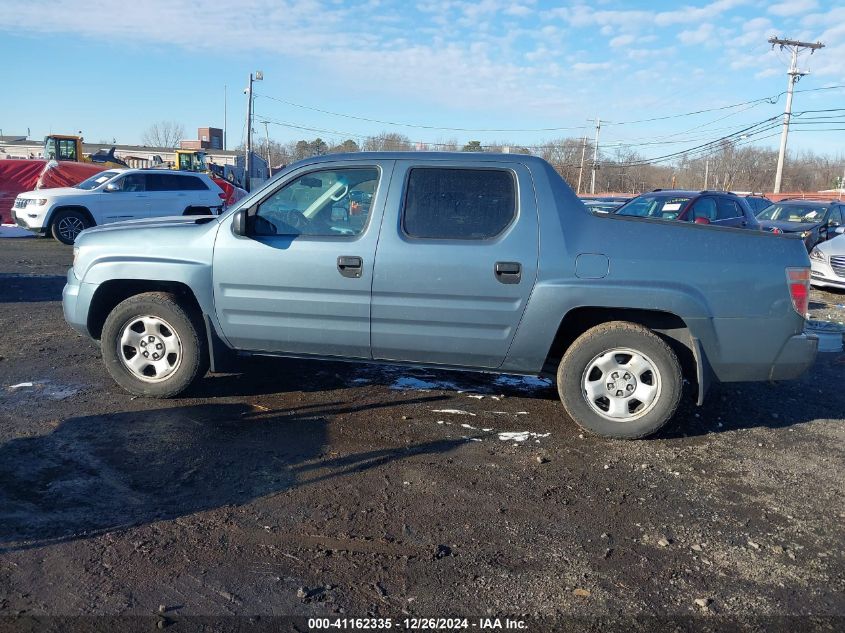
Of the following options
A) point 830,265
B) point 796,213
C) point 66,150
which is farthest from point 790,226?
point 66,150

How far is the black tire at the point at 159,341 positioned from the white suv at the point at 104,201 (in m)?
11.7

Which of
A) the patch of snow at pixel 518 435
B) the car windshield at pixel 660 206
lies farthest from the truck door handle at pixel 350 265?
the car windshield at pixel 660 206

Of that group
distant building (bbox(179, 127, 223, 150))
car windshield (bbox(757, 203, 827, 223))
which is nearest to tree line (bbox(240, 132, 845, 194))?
distant building (bbox(179, 127, 223, 150))

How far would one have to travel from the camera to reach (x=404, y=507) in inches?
147

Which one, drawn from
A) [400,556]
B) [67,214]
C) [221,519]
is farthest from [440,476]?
[67,214]

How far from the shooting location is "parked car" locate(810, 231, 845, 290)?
11.7 metres

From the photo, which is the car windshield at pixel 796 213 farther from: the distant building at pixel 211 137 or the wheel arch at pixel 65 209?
the distant building at pixel 211 137

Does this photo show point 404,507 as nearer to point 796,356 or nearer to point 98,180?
point 796,356

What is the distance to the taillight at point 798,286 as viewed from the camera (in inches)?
178

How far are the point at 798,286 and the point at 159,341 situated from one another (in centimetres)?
455

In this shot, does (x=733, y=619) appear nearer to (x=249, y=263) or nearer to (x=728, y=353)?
(x=728, y=353)

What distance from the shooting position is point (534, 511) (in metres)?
3.74

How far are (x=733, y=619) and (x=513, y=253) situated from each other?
253cm

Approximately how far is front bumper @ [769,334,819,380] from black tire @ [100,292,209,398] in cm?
409
